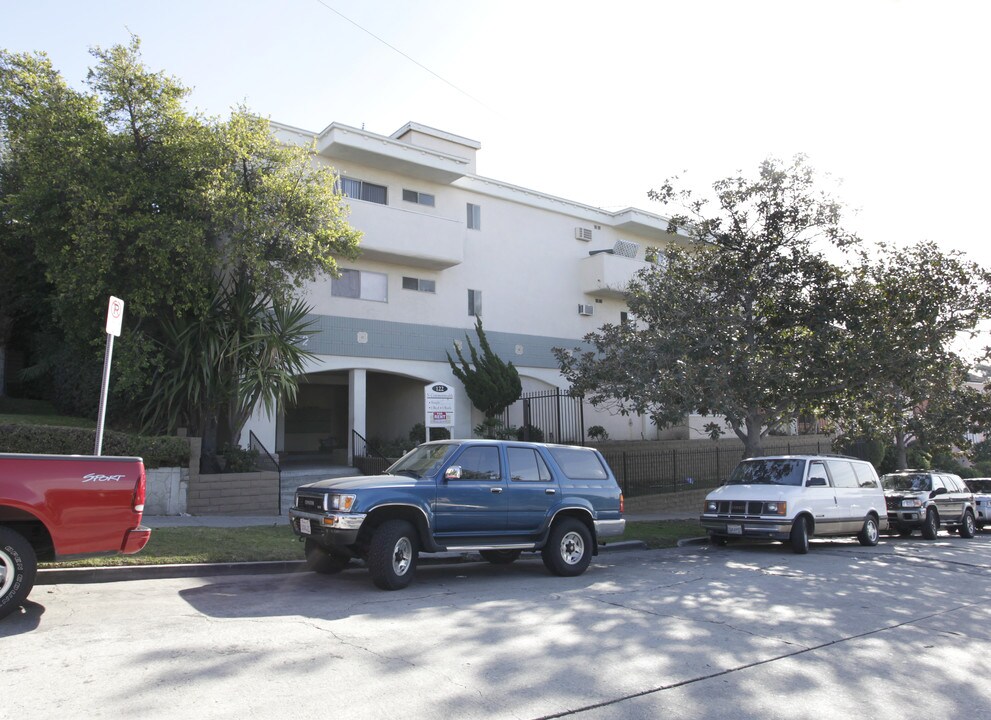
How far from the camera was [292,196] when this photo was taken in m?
15.9

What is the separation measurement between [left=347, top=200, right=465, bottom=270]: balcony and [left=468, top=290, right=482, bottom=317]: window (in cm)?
137

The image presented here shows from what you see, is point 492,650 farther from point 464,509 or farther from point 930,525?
point 930,525

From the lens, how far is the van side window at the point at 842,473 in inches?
580

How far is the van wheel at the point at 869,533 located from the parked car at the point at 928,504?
2.63 m

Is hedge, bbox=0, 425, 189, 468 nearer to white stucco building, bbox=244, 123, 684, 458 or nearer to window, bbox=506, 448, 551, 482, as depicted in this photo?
white stucco building, bbox=244, 123, 684, 458

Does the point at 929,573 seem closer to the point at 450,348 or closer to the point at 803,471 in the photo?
A: the point at 803,471

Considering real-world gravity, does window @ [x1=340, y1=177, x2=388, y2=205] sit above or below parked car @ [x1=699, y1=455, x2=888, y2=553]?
above

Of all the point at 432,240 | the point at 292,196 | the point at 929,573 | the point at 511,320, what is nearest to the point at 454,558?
the point at 929,573

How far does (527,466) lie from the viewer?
33.5 ft

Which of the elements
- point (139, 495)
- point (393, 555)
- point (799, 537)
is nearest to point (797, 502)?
point (799, 537)

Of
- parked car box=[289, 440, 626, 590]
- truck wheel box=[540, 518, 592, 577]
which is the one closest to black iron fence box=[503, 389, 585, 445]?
parked car box=[289, 440, 626, 590]

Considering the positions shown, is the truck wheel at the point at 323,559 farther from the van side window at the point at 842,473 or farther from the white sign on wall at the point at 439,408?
the van side window at the point at 842,473

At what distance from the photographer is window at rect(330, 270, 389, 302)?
826 inches

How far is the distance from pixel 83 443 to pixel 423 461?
7.34 metres
